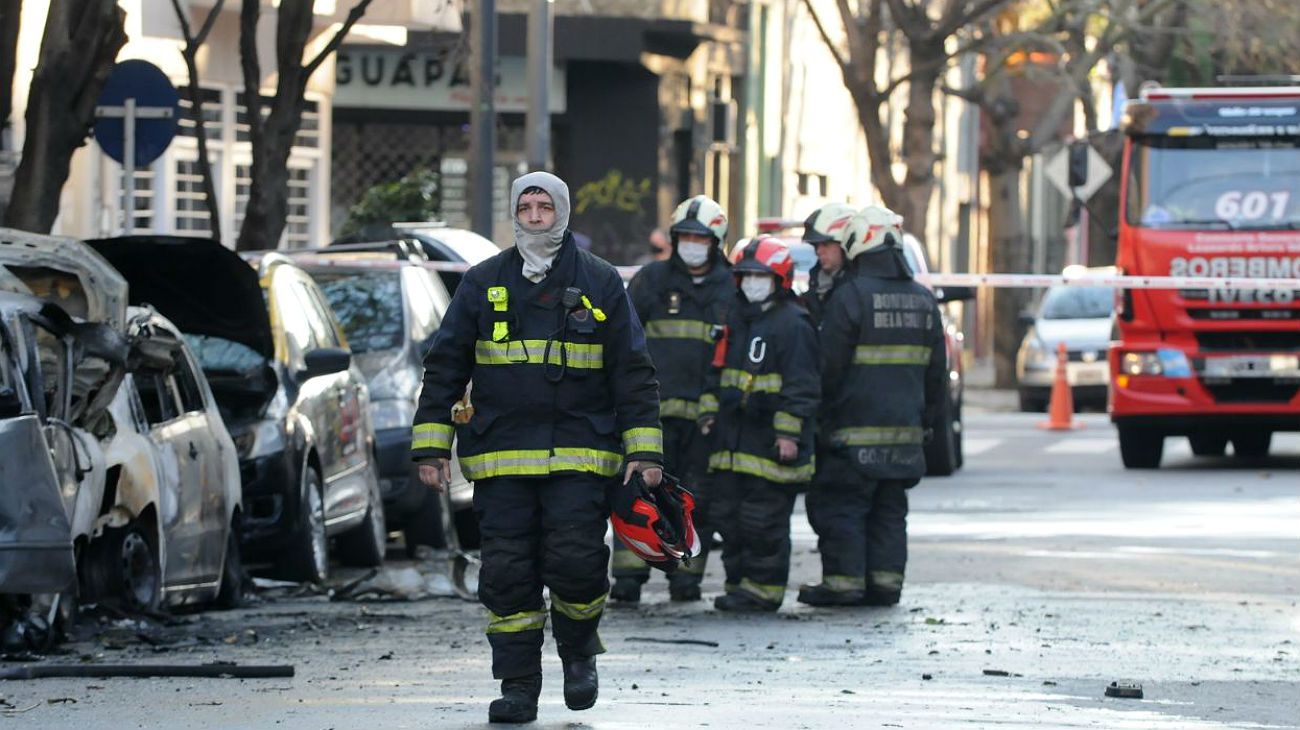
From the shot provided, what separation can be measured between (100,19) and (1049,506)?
7.15 metres

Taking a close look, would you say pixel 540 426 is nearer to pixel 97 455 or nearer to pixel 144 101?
pixel 97 455

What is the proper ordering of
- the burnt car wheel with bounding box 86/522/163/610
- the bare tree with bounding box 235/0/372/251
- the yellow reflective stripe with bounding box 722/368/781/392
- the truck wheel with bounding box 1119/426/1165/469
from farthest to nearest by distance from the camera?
the truck wheel with bounding box 1119/426/1165/469 < the bare tree with bounding box 235/0/372/251 < the yellow reflective stripe with bounding box 722/368/781/392 < the burnt car wheel with bounding box 86/522/163/610

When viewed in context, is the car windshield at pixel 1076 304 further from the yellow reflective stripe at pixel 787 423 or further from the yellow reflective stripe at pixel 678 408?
the yellow reflective stripe at pixel 787 423

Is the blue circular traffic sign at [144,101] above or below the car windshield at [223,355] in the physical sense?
above

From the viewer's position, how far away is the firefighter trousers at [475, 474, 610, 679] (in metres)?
8.48

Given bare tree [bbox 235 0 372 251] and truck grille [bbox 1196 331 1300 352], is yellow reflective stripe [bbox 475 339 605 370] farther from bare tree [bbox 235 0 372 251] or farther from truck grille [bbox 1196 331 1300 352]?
truck grille [bbox 1196 331 1300 352]

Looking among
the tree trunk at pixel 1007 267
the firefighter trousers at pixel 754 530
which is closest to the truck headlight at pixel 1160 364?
the firefighter trousers at pixel 754 530

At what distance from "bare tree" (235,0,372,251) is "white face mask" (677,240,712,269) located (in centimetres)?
674

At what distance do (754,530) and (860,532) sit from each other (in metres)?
0.56

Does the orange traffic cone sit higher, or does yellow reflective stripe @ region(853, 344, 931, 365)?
yellow reflective stripe @ region(853, 344, 931, 365)

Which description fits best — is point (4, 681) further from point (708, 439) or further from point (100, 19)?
point (100, 19)

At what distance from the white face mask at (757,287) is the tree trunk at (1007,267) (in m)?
28.0

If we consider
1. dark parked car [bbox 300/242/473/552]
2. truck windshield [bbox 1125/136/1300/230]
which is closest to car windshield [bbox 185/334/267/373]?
dark parked car [bbox 300/242/473/552]

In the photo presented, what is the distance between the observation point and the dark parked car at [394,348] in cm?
1548
